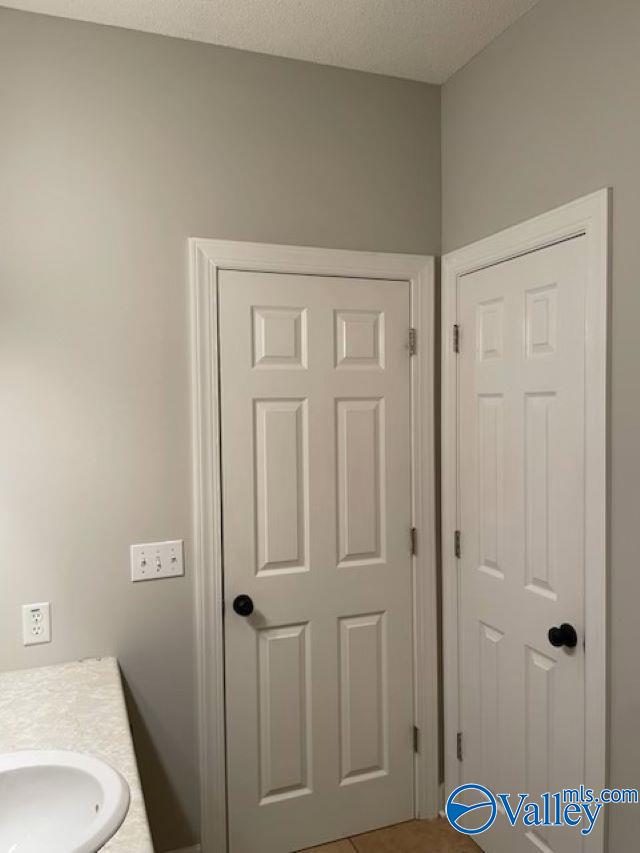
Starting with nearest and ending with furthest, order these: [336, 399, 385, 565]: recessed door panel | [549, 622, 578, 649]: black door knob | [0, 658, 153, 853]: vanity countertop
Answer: [0, 658, 153, 853]: vanity countertop, [549, 622, 578, 649]: black door knob, [336, 399, 385, 565]: recessed door panel

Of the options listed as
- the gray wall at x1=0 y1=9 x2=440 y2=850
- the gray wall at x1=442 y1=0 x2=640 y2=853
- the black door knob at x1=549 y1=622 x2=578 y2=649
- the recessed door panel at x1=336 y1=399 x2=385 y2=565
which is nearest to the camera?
the gray wall at x1=442 y1=0 x2=640 y2=853

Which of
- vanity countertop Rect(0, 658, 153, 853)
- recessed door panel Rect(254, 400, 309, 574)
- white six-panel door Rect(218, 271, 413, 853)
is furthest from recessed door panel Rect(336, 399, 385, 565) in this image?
vanity countertop Rect(0, 658, 153, 853)

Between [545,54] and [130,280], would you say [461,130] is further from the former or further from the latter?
[130,280]

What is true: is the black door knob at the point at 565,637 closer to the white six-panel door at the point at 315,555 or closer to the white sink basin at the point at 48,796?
the white six-panel door at the point at 315,555

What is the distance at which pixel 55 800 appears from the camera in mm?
1298

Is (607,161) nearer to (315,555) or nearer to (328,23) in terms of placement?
(328,23)

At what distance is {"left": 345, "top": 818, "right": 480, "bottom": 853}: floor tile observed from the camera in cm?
213

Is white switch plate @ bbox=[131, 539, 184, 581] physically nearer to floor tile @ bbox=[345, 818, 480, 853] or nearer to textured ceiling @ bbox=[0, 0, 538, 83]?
floor tile @ bbox=[345, 818, 480, 853]

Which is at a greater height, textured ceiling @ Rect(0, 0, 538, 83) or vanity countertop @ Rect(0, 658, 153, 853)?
textured ceiling @ Rect(0, 0, 538, 83)

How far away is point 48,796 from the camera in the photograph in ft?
4.27

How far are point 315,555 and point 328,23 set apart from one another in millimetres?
1677

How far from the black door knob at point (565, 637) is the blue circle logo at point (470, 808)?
73 centimetres

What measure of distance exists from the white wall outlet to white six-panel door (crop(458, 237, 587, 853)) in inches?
53.8

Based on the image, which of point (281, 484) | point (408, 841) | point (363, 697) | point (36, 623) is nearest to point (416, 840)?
point (408, 841)
